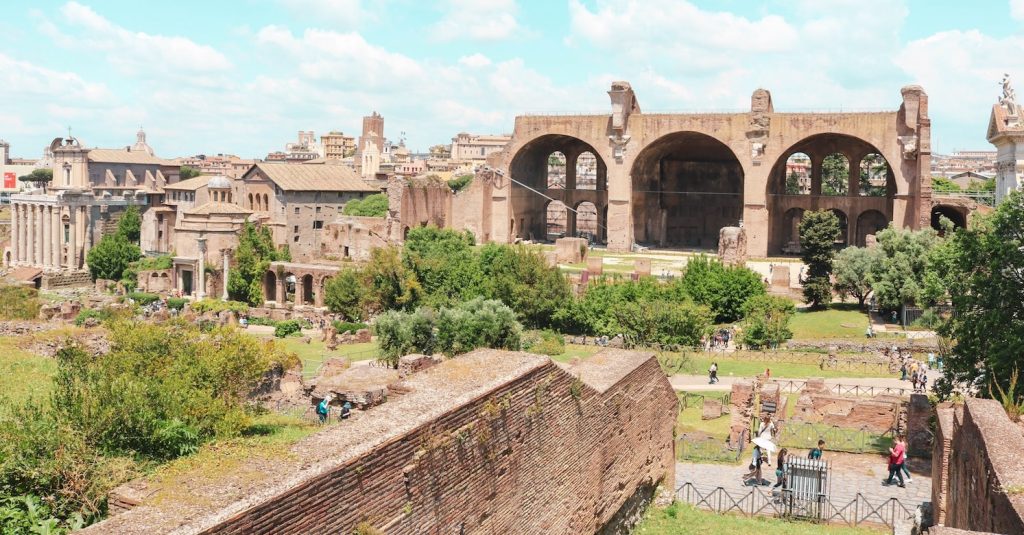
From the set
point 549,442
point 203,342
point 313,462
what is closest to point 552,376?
point 549,442

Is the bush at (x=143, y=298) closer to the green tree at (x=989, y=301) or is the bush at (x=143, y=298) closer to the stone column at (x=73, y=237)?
the stone column at (x=73, y=237)

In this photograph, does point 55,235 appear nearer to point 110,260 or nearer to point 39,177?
point 110,260

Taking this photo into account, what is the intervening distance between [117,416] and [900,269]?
2692 cm

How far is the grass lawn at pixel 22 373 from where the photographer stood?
52.7 feet

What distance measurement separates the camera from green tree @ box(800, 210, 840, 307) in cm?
3506

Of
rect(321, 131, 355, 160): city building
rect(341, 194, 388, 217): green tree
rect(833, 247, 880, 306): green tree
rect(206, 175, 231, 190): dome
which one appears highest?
rect(321, 131, 355, 160): city building

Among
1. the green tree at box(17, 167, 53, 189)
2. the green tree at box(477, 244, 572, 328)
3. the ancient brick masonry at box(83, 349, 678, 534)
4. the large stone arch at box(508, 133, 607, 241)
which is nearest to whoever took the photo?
the ancient brick masonry at box(83, 349, 678, 534)

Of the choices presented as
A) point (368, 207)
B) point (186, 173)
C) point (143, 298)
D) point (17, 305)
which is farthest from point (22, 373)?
point (186, 173)

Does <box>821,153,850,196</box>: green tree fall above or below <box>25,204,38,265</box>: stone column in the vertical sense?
above

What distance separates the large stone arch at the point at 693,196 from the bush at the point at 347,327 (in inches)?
899

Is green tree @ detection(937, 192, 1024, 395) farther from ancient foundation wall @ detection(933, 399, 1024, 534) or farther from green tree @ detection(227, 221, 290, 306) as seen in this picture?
green tree @ detection(227, 221, 290, 306)

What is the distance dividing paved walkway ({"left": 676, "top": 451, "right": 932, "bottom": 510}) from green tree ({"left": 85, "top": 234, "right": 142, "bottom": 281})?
46693mm

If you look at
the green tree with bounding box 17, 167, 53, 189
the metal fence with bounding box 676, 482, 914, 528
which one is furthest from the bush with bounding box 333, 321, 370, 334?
the green tree with bounding box 17, 167, 53, 189

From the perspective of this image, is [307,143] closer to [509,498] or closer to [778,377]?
[778,377]
